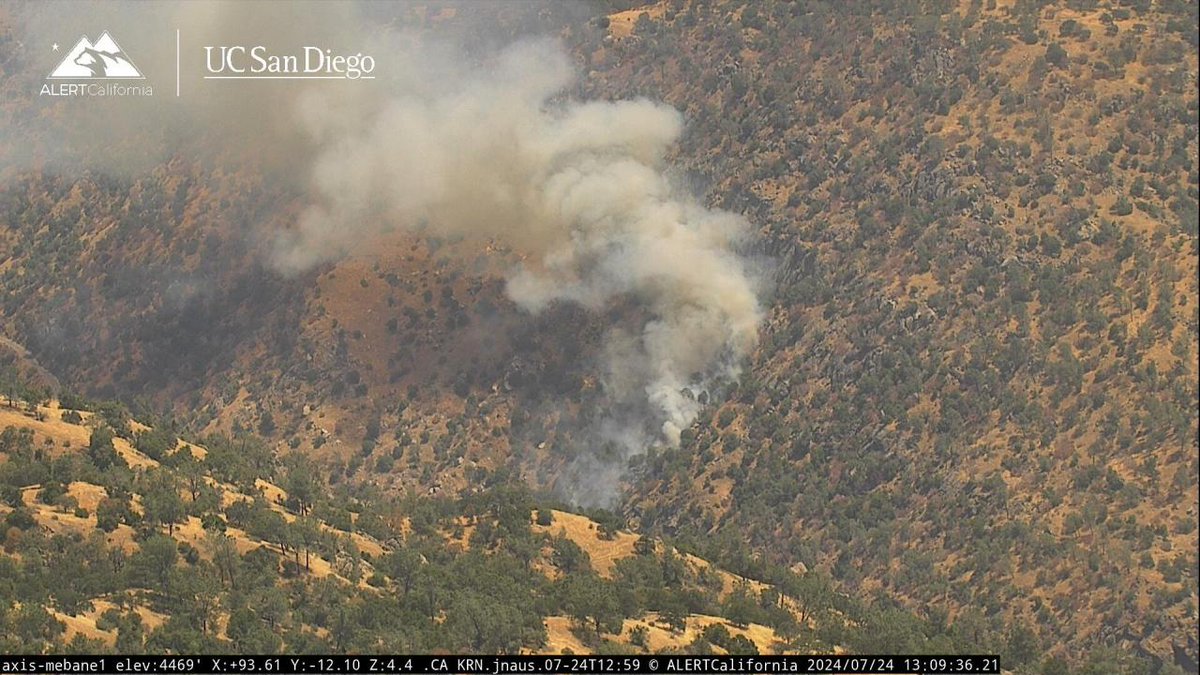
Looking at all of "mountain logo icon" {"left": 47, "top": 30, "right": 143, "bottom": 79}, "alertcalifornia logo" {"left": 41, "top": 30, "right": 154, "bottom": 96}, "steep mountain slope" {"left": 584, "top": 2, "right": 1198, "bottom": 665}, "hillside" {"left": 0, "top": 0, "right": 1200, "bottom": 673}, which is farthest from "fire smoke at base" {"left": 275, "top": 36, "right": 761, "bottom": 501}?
"mountain logo icon" {"left": 47, "top": 30, "right": 143, "bottom": 79}

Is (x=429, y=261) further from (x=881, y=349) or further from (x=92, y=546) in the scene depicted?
(x=92, y=546)

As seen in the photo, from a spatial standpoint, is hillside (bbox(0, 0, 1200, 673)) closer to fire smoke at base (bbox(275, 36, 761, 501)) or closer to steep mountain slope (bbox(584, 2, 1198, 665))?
steep mountain slope (bbox(584, 2, 1198, 665))

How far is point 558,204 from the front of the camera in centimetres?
15950

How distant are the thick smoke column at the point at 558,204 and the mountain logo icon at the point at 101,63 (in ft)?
91.8

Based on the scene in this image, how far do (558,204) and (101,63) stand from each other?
5598 centimetres

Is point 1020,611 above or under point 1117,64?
under

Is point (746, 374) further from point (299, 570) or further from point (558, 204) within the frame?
point (299, 570)

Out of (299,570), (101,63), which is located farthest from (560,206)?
(299,570)

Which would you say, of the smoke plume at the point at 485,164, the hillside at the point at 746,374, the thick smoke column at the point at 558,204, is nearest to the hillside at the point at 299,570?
the hillside at the point at 746,374

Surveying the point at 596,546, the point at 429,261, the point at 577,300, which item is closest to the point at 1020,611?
the point at 596,546

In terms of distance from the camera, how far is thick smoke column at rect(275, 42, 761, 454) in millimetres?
148500

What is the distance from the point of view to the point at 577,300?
154750 mm

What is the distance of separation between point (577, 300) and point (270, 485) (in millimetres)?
45072

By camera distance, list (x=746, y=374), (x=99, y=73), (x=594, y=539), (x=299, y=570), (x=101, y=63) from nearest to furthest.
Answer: (x=299, y=570), (x=594, y=539), (x=746, y=374), (x=99, y=73), (x=101, y=63)
